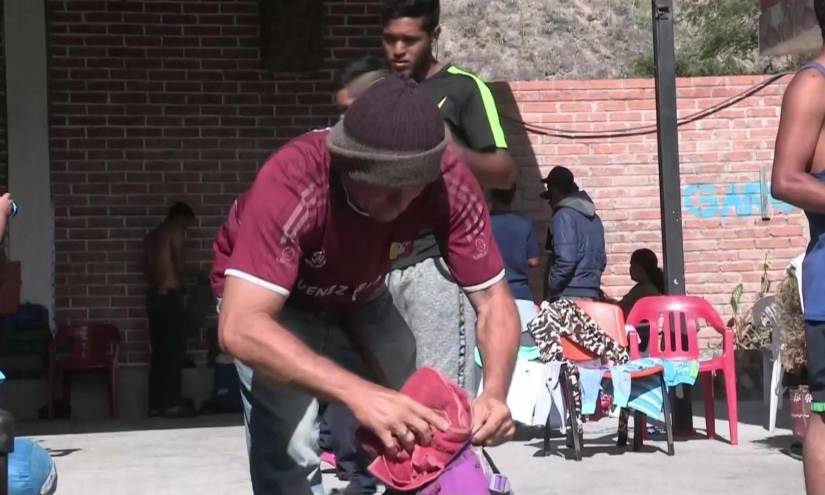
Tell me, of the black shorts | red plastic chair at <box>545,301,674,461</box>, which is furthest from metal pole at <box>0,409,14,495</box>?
red plastic chair at <box>545,301,674,461</box>

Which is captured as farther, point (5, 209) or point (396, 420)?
point (5, 209)

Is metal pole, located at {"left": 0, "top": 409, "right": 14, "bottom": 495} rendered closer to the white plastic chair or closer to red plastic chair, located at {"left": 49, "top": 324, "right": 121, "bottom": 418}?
the white plastic chair

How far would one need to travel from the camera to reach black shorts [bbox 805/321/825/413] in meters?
4.35

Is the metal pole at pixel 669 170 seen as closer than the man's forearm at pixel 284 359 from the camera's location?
No

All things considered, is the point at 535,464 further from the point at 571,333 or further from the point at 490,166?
the point at 490,166

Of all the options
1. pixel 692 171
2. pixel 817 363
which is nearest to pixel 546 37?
pixel 692 171

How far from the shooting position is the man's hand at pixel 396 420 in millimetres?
3234

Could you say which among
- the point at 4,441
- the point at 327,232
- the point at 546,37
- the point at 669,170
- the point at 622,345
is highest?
the point at 546,37

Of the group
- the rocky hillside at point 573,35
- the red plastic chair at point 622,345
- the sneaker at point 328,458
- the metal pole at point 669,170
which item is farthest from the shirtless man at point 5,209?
the rocky hillside at point 573,35

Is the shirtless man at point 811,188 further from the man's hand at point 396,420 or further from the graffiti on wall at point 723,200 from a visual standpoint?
the graffiti on wall at point 723,200

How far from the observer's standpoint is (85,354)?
39.1 feet

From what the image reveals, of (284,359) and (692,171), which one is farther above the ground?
(692,171)

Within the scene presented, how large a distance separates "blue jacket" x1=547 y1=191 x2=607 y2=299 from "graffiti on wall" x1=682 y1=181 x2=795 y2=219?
2.73 metres

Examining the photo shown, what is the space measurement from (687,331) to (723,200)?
3.94 m
